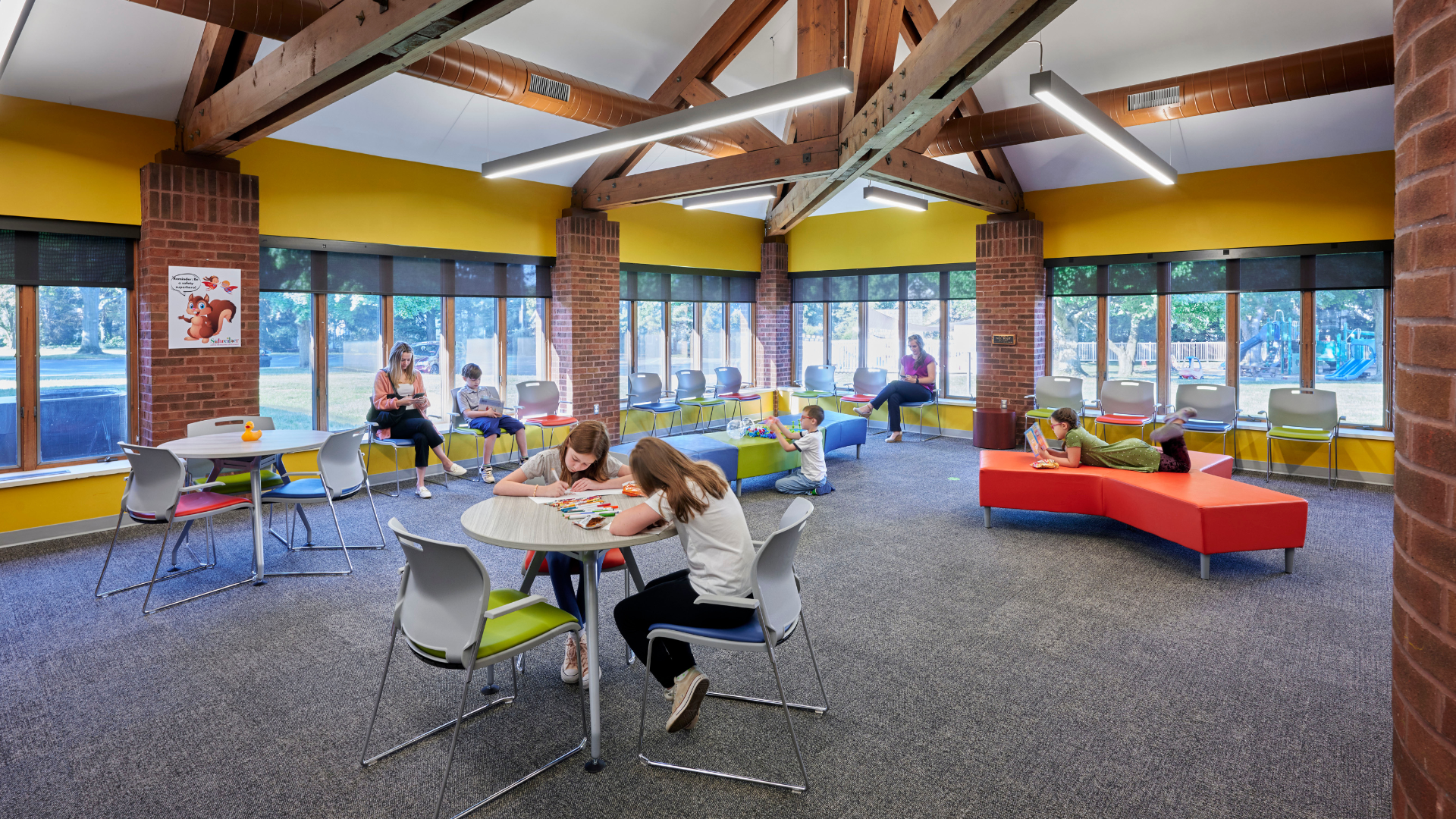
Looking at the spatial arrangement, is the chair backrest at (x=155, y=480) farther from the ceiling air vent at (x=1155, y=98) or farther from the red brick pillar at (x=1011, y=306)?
the red brick pillar at (x=1011, y=306)

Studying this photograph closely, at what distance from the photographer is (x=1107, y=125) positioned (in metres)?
5.69

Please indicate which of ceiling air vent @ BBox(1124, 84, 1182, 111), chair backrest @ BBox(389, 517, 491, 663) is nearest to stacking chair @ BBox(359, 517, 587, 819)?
chair backrest @ BBox(389, 517, 491, 663)

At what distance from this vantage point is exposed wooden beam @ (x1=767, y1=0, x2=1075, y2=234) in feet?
11.8

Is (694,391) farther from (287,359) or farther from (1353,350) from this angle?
(1353,350)

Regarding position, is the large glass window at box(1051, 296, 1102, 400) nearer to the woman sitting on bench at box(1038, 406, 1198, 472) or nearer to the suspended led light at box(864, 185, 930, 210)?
the suspended led light at box(864, 185, 930, 210)

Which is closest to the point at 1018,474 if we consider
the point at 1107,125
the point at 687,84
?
the point at 1107,125

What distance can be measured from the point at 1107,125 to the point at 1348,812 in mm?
4662

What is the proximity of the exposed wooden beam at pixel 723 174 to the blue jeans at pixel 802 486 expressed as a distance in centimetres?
272

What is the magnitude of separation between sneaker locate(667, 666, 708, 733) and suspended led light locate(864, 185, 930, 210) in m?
6.40

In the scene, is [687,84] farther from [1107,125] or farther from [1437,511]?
[1437,511]

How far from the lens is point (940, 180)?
7.85m

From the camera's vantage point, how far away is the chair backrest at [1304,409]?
25.4 ft

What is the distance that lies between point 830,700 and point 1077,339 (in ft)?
26.3

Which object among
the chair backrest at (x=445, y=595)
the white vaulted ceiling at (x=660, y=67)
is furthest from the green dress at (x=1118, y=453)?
the chair backrest at (x=445, y=595)
